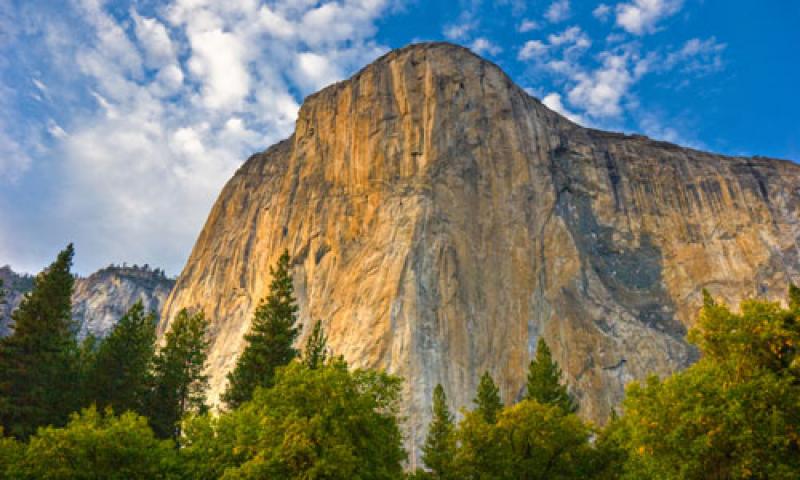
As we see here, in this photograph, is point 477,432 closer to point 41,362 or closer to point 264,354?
point 264,354

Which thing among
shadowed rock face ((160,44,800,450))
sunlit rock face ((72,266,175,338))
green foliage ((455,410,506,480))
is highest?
sunlit rock face ((72,266,175,338))

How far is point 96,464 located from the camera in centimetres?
2188

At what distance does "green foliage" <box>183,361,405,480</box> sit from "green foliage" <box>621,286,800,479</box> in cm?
879

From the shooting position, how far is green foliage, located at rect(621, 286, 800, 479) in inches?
694

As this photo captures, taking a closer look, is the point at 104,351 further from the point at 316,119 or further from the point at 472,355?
the point at 316,119

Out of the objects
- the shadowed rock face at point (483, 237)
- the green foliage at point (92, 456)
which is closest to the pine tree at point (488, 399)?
the shadowed rock face at point (483, 237)

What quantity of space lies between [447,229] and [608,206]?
27313mm

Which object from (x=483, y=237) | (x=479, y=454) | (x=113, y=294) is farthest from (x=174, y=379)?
(x=113, y=294)

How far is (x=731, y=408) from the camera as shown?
58.6 feet

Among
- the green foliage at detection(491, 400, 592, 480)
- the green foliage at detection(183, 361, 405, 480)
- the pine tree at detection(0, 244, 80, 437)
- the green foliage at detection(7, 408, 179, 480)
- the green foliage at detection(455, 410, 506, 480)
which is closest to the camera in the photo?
the green foliage at detection(183, 361, 405, 480)

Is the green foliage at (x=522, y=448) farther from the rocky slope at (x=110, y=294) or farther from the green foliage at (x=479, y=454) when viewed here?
the rocky slope at (x=110, y=294)

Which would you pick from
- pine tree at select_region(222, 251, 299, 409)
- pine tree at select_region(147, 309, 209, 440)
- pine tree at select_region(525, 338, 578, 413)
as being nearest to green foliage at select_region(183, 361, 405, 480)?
pine tree at select_region(222, 251, 299, 409)

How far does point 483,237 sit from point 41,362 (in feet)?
152

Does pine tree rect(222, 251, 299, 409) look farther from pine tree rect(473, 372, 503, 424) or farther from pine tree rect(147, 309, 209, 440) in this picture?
pine tree rect(473, 372, 503, 424)
